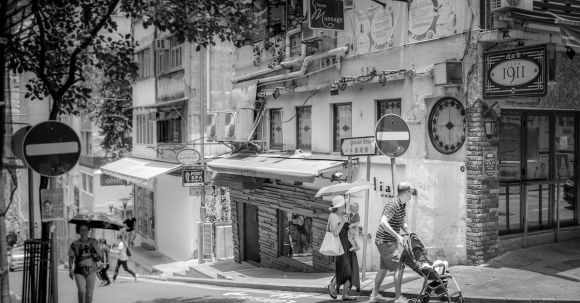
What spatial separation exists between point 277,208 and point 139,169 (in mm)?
10469

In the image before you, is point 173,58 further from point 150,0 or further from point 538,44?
point 538,44

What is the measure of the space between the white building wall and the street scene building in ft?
3.84

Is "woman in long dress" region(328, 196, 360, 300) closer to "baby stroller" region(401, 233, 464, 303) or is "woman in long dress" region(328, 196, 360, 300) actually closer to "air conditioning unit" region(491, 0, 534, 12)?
"baby stroller" region(401, 233, 464, 303)

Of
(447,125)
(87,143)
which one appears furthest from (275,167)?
(87,143)

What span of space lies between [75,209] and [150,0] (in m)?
34.9

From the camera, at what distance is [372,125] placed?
45.9 feet

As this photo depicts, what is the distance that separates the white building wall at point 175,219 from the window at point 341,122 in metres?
9.97

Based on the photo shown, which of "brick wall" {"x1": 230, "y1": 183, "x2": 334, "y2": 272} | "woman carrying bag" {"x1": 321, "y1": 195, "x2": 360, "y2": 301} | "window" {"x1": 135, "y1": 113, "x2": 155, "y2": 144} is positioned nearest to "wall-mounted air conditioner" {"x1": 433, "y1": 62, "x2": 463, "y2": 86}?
"woman carrying bag" {"x1": 321, "y1": 195, "x2": 360, "y2": 301}

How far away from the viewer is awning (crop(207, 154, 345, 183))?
1439 centimetres

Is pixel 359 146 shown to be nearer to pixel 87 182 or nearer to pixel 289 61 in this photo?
pixel 289 61

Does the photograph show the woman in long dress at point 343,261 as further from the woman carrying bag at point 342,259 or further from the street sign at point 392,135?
the street sign at point 392,135

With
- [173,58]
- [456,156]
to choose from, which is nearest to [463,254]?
[456,156]

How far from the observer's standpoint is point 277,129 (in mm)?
18719

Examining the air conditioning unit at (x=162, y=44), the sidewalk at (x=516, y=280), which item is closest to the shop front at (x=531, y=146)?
the sidewalk at (x=516, y=280)
